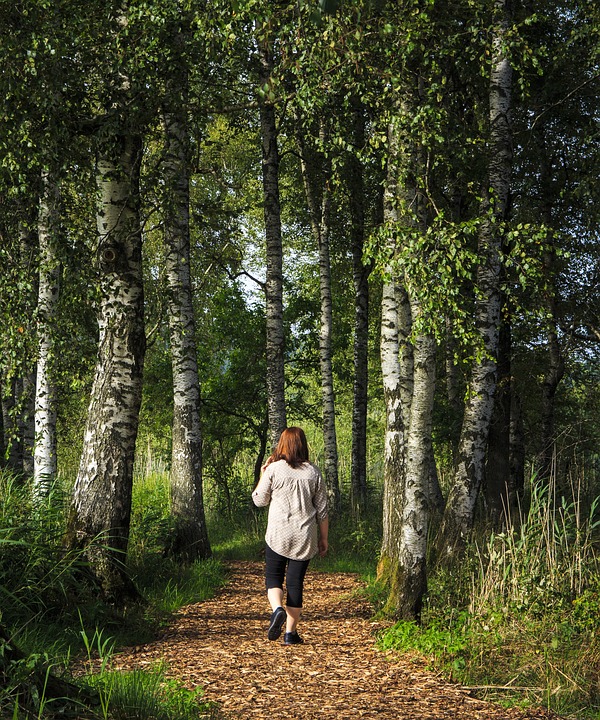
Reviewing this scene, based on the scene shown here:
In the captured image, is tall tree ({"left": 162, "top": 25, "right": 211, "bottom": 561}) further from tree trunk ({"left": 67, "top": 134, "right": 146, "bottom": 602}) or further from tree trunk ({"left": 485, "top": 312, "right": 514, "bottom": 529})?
tree trunk ({"left": 485, "top": 312, "right": 514, "bottom": 529})

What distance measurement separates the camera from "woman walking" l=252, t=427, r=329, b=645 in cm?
765

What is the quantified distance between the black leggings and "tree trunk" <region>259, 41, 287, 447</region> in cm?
588

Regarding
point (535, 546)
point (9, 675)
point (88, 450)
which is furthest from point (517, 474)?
point (9, 675)

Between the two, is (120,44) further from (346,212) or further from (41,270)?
(346,212)

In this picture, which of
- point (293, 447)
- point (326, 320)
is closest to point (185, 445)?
point (293, 447)

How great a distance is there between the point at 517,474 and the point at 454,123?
9.42 metres

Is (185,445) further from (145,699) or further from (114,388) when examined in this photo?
(145,699)

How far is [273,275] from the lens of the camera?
1413cm

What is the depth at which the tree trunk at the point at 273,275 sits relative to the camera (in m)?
13.8

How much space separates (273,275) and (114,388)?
600 cm

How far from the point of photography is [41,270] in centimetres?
817

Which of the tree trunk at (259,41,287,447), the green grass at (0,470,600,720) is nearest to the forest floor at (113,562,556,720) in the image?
the green grass at (0,470,600,720)

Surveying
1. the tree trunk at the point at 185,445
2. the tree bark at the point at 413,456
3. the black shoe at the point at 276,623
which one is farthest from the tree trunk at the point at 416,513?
the tree trunk at the point at 185,445

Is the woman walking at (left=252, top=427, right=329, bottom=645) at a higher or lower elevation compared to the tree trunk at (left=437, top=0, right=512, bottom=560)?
lower
